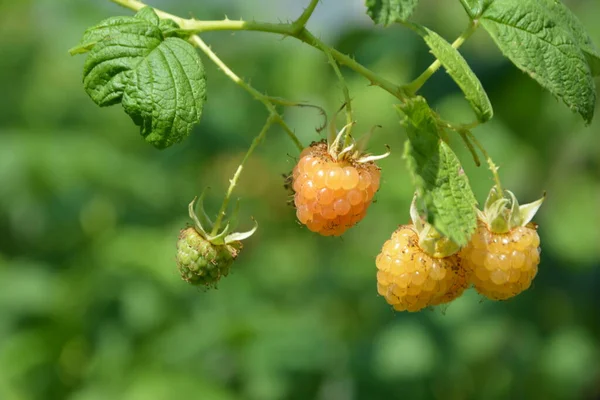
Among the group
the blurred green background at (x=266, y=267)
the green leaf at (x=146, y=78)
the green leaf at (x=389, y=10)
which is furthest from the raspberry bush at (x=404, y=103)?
the blurred green background at (x=266, y=267)

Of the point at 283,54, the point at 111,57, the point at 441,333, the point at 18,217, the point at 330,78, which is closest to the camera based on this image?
the point at 111,57

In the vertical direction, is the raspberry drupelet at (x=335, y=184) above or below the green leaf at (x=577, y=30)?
below

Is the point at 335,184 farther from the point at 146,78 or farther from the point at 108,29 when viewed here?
the point at 108,29

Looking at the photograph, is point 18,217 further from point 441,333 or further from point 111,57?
point 111,57

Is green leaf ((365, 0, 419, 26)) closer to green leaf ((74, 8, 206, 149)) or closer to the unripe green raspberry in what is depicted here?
green leaf ((74, 8, 206, 149))

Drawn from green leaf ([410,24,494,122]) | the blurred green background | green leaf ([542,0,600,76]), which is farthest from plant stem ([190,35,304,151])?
the blurred green background

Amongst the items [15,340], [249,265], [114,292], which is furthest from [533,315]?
[15,340]

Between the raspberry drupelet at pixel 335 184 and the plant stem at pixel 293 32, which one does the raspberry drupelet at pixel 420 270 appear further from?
the plant stem at pixel 293 32
